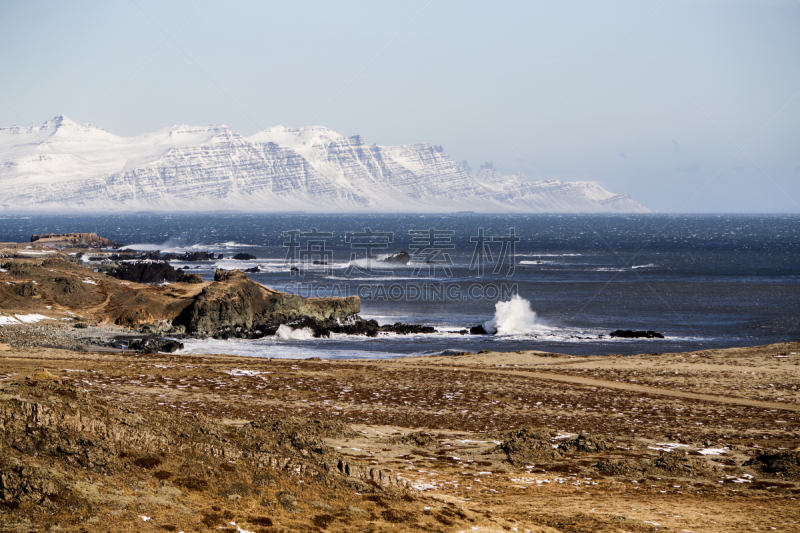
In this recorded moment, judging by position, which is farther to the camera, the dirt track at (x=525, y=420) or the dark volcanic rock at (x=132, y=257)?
the dark volcanic rock at (x=132, y=257)

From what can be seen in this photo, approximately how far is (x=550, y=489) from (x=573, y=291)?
5472 cm

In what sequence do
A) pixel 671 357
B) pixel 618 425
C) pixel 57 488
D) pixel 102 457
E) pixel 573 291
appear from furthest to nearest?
pixel 573 291 < pixel 671 357 < pixel 618 425 < pixel 102 457 < pixel 57 488

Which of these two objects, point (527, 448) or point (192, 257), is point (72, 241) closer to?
point (192, 257)

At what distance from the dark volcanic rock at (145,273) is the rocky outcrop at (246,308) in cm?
1997

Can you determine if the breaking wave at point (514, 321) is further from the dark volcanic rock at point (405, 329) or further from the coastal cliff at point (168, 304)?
the coastal cliff at point (168, 304)

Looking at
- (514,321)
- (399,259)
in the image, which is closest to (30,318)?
(514,321)

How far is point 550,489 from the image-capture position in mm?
13828

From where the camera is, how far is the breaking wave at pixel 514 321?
4482 centimetres

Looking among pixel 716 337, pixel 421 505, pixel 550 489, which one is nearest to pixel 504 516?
pixel 421 505

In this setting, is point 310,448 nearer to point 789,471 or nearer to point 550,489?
point 550,489

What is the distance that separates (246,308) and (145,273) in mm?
26823

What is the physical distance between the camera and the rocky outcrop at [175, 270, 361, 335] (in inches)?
1573

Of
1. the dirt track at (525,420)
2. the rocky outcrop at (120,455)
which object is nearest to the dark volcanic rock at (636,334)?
Answer: the dirt track at (525,420)

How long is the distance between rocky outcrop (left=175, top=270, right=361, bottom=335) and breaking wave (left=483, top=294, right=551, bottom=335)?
9.47 metres
